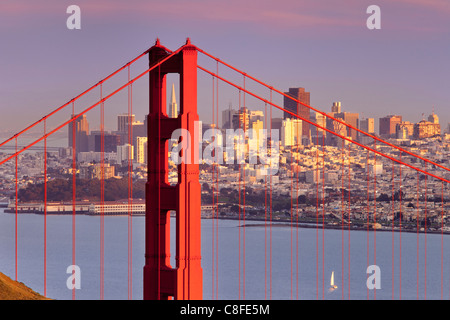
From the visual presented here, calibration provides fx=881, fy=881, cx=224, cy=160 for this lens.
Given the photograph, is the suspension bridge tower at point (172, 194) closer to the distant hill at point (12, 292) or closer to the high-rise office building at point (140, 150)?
the distant hill at point (12, 292)

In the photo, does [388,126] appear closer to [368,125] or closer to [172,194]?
[368,125]

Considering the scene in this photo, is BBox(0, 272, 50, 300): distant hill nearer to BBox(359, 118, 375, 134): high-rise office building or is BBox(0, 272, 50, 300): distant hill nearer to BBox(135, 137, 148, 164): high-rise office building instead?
BBox(135, 137, 148, 164): high-rise office building

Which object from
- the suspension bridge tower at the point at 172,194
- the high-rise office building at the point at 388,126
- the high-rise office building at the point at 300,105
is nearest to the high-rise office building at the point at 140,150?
the high-rise office building at the point at 300,105

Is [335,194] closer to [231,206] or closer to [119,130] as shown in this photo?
[231,206]

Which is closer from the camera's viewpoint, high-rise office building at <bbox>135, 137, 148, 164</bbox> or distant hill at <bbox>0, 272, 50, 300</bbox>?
distant hill at <bbox>0, 272, 50, 300</bbox>

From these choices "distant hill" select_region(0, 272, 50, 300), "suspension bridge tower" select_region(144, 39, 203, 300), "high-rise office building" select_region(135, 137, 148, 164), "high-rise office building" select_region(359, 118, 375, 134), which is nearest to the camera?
"distant hill" select_region(0, 272, 50, 300)

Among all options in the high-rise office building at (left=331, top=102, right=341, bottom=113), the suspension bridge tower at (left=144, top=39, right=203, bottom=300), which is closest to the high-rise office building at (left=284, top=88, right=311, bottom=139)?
the high-rise office building at (left=331, top=102, right=341, bottom=113)

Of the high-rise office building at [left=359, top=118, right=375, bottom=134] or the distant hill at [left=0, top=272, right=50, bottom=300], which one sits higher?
the high-rise office building at [left=359, top=118, right=375, bottom=134]

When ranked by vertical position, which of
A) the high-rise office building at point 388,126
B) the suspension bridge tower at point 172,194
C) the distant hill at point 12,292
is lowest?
the distant hill at point 12,292

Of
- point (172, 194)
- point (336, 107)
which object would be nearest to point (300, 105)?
point (336, 107)
